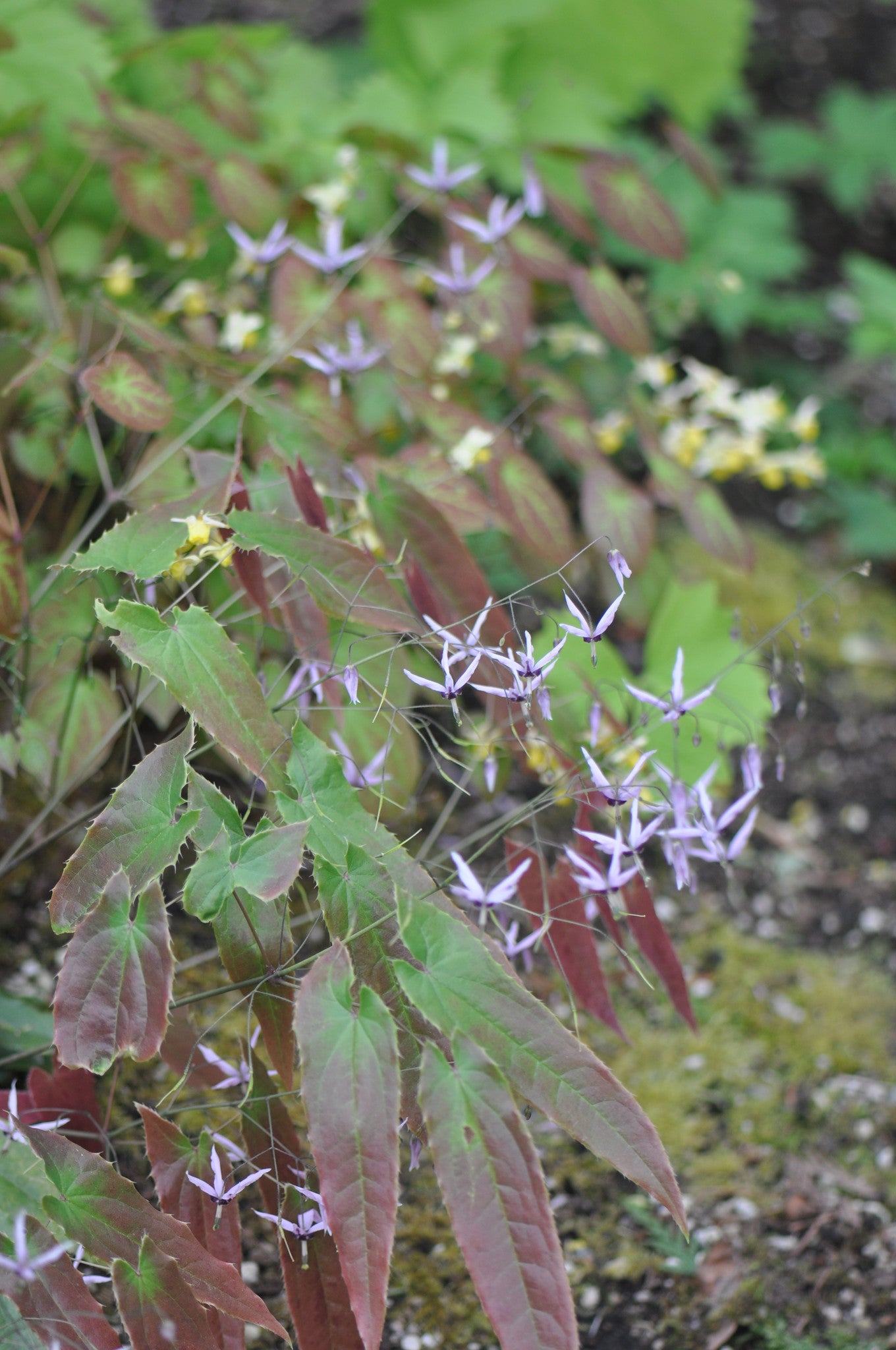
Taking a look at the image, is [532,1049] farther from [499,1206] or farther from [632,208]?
[632,208]

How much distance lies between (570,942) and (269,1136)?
288 millimetres

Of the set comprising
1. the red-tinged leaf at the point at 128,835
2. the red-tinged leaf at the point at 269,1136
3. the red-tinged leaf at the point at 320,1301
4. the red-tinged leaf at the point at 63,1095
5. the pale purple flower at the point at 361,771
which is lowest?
the red-tinged leaf at the point at 320,1301

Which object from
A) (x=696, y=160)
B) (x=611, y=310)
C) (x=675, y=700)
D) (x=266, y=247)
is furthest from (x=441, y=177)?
(x=675, y=700)

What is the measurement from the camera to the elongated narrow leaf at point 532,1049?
0.69 m

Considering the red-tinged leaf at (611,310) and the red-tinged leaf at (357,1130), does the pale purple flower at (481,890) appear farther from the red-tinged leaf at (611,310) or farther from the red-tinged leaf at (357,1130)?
the red-tinged leaf at (611,310)

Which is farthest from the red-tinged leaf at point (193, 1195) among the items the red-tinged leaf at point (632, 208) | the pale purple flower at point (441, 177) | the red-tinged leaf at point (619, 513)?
the red-tinged leaf at point (632, 208)

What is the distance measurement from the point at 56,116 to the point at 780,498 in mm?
1657

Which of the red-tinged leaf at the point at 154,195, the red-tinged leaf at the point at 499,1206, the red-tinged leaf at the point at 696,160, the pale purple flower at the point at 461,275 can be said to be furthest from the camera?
the red-tinged leaf at the point at 696,160

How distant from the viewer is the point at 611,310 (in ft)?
5.02

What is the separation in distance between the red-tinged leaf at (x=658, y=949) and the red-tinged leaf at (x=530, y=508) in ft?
1.56

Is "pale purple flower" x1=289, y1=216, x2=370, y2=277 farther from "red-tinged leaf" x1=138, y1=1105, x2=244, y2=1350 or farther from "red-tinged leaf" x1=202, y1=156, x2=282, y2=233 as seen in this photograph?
"red-tinged leaf" x1=138, y1=1105, x2=244, y2=1350

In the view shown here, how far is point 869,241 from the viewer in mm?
3229

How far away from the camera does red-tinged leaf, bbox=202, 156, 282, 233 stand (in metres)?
1.46

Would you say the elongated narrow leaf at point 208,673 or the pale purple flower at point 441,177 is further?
the pale purple flower at point 441,177
